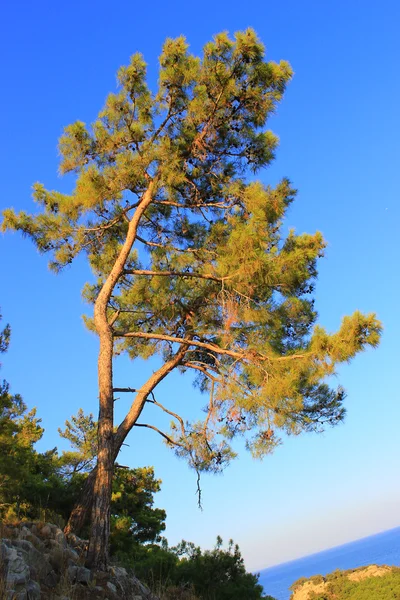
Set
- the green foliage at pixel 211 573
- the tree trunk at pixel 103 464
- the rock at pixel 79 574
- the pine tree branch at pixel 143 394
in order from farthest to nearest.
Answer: the green foliage at pixel 211 573 → the pine tree branch at pixel 143 394 → the tree trunk at pixel 103 464 → the rock at pixel 79 574

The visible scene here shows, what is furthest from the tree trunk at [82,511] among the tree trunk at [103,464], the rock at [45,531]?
the rock at [45,531]

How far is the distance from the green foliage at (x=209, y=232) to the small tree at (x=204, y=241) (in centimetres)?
2

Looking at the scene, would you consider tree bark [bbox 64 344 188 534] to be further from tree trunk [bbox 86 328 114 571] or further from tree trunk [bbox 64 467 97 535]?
tree trunk [bbox 86 328 114 571]

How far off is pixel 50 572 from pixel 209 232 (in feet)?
15.7

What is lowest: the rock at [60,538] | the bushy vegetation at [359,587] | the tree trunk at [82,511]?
the bushy vegetation at [359,587]

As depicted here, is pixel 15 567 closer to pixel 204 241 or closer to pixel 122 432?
pixel 122 432

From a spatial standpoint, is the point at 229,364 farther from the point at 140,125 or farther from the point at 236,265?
the point at 140,125

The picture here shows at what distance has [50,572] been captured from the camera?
4.77 metres

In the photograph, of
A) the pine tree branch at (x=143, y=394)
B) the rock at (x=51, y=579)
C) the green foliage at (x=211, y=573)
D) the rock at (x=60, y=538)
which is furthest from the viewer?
the green foliage at (x=211, y=573)

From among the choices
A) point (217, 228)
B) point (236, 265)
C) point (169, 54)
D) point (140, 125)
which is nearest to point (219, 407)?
point (236, 265)

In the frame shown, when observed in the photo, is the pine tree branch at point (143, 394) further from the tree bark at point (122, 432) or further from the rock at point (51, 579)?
the rock at point (51, 579)

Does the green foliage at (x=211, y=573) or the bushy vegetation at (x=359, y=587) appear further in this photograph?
the bushy vegetation at (x=359, y=587)

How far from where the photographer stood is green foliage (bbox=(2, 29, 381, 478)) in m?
6.76

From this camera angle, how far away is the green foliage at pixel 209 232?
22.2ft
